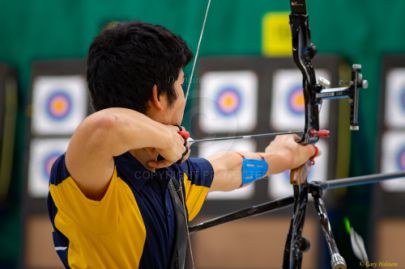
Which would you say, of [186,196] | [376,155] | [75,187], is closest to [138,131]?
[75,187]

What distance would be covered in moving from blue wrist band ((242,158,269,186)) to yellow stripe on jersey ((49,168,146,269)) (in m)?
0.45

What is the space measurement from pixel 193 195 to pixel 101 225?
40 centimetres

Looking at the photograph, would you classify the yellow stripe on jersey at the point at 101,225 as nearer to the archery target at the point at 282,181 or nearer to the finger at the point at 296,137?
the finger at the point at 296,137

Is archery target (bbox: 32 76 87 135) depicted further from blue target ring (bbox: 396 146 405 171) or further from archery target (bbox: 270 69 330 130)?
blue target ring (bbox: 396 146 405 171)

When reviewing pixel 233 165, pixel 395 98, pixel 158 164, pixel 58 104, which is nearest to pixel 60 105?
pixel 58 104

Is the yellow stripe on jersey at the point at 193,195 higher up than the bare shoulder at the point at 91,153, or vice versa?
the bare shoulder at the point at 91,153

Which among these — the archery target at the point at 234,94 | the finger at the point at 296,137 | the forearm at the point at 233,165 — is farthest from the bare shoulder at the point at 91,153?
the archery target at the point at 234,94

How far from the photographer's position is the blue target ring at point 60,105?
12.1ft

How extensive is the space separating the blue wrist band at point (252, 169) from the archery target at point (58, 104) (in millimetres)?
2080

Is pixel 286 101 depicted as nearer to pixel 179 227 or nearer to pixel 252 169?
pixel 252 169

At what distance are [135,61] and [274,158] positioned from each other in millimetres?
578

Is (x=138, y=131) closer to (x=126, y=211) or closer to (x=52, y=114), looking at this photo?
(x=126, y=211)

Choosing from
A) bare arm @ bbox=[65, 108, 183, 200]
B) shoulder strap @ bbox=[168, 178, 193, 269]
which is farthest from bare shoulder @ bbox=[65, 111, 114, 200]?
shoulder strap @ bbox=[168, 178, 193, 269]

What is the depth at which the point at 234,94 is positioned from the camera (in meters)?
3.43
